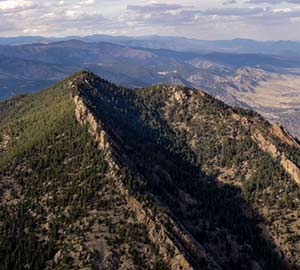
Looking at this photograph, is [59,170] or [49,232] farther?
[59,170]

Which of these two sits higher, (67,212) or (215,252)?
(67,212)

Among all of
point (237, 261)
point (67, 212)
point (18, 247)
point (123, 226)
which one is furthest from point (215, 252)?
point (18, 247)

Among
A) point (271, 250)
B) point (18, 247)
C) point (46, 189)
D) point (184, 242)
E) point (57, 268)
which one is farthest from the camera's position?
point (271, 250)

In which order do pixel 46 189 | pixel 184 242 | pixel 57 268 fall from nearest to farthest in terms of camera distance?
1. pixel 57 268
2. pixel 184 242
3. pixel 46 189

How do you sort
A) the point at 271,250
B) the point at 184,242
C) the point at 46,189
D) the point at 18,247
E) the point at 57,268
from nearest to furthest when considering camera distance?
the point at 57,268
the point at 18,247
the point at 184,242
the point at 46,189
the point at 271,250

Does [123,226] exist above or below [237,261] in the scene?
above

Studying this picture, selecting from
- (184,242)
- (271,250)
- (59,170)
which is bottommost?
(271,250)

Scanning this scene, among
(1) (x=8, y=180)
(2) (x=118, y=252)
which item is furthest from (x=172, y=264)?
(1) (x=8, y=180)

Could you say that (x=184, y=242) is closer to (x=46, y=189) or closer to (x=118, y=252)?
(x=118, y=252)

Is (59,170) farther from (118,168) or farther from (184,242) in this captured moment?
(184,242)
